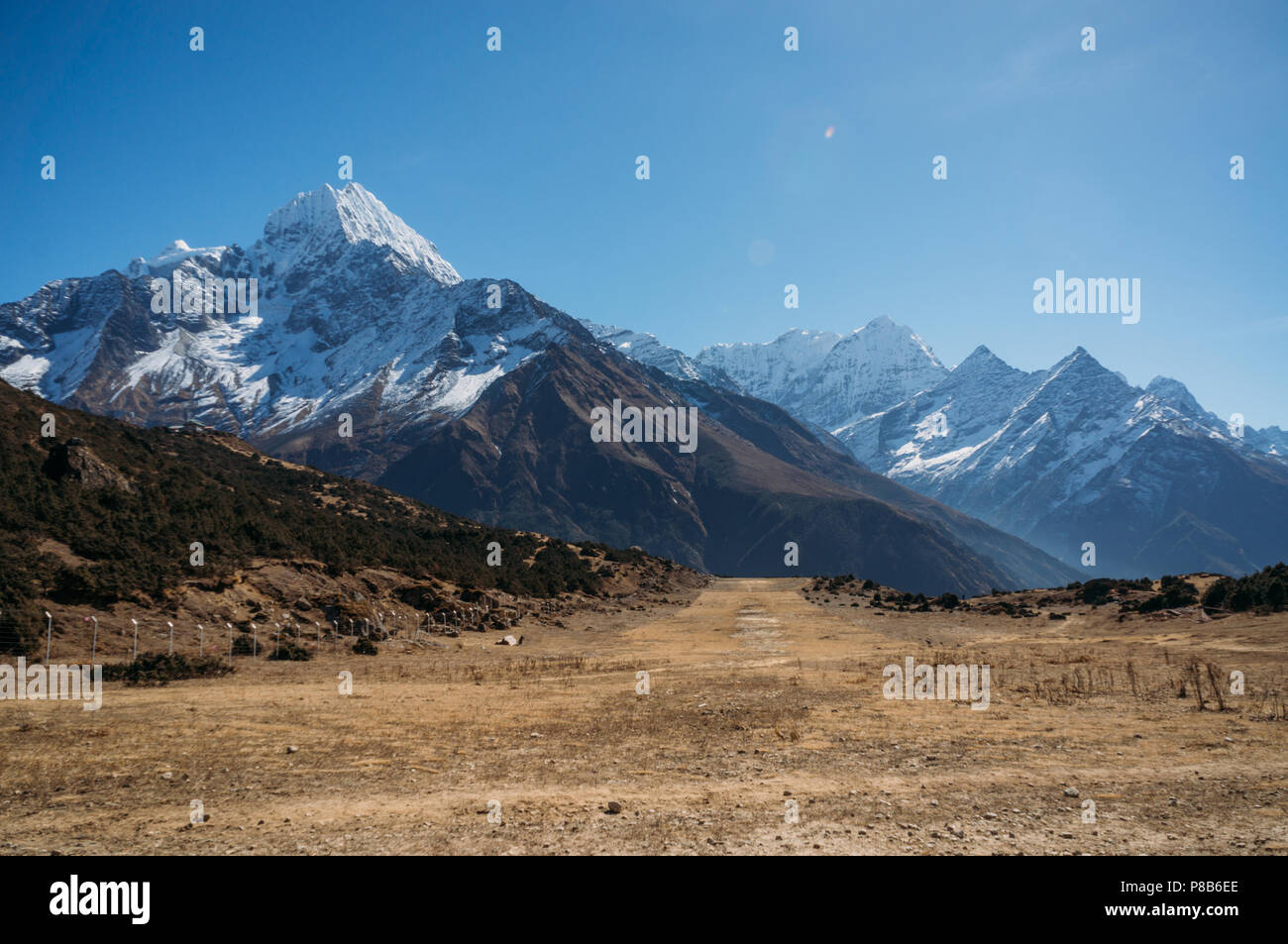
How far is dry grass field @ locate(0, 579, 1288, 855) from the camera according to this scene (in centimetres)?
882

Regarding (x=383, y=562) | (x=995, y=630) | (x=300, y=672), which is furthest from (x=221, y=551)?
(x=995, y=630)

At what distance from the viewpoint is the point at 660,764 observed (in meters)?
12.8

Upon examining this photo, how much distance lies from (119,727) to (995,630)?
42169 millimetres
